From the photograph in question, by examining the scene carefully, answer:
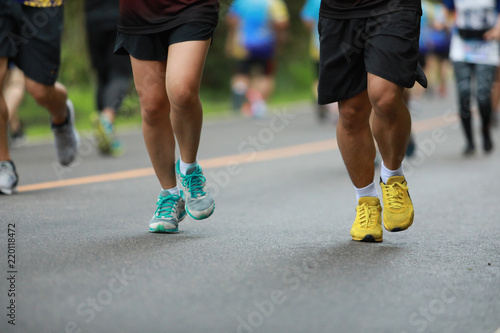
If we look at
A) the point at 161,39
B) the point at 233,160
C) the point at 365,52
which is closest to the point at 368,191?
the point at 365,52

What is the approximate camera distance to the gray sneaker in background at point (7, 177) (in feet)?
18.4

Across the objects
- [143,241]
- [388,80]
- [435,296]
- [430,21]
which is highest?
[388,80]

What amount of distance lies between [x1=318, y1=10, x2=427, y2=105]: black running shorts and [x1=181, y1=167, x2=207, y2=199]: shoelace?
74cm

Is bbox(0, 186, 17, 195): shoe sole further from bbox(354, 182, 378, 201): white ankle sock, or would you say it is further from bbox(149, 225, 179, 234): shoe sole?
bbox(354, 182, 378, 201): white ankle sock

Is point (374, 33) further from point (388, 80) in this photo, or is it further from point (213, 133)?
point (213, 133)

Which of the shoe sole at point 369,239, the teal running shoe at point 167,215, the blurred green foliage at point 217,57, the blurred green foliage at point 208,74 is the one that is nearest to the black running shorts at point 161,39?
the teal running shoe at point 167,215

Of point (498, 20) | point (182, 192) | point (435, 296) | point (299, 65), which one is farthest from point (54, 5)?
point (299, 65)

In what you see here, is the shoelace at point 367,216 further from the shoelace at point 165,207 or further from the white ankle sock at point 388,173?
the shoelace at point 165,207

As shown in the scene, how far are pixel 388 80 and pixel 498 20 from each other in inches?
185

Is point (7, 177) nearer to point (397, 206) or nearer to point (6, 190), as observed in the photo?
point (6, 190)

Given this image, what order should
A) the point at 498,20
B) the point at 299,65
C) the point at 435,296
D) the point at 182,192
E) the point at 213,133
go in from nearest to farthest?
the point at 435,296
the point at 182,192
the point at 498,20
the point at 213,133
the point at 299,65

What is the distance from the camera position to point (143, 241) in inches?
163

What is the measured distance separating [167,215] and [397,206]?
3.86ft

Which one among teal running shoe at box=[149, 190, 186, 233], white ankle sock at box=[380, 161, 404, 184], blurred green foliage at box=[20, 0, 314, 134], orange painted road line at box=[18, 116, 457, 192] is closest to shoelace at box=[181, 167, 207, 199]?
teal running shoe at box=[149, 190, 186, 233]
